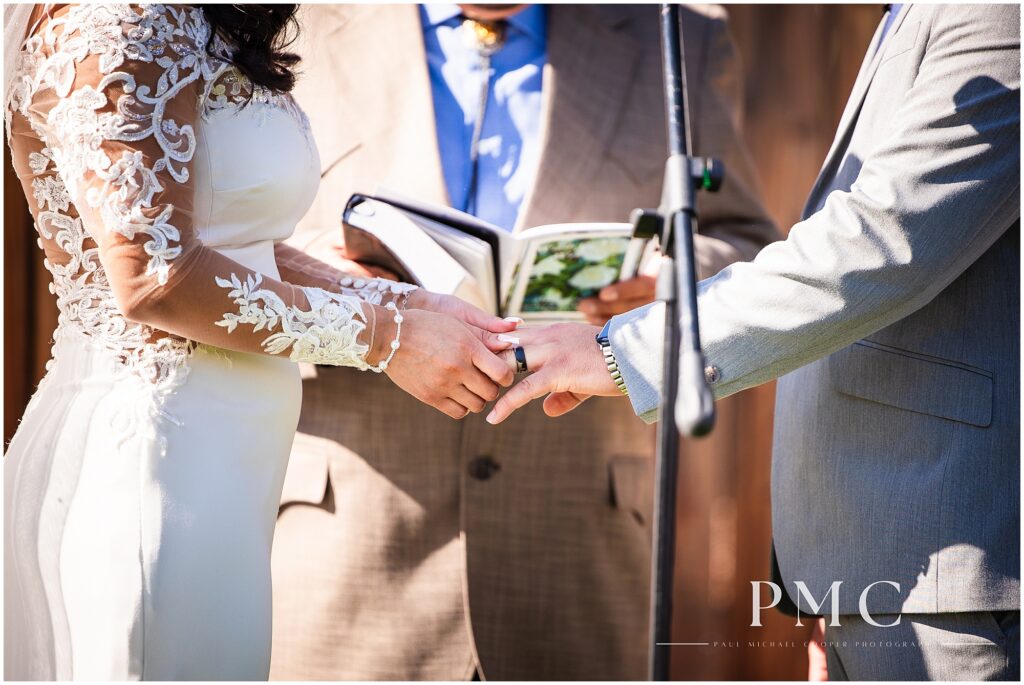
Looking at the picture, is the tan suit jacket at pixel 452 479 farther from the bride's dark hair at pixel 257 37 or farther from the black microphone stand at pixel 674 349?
the black microphone stand at pixel 674 349

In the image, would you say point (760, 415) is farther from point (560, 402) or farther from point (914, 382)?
point (914, 382)

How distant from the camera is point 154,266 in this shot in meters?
1.40

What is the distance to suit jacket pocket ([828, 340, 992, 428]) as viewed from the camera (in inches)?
58.5

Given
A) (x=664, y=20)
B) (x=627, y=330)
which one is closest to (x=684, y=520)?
(x=627, y=330)

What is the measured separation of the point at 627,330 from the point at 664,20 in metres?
0.57

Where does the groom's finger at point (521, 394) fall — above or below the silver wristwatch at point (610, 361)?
below

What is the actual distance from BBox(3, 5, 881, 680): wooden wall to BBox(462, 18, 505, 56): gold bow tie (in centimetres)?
157

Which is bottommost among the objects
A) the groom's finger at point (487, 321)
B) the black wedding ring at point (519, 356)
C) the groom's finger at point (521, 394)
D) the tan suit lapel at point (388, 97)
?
the groom's finger at point (521, 394)

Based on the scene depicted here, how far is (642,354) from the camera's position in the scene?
5.25 ft

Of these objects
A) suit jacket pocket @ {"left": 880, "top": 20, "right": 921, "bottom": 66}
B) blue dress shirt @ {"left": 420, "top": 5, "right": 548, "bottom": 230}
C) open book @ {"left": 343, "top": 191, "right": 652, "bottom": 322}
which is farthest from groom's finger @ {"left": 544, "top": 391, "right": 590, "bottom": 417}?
suit jacket pocket @ {"left": 880, "top": 20, "right": 921, "bottom": 66}

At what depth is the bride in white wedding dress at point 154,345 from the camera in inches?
54.9

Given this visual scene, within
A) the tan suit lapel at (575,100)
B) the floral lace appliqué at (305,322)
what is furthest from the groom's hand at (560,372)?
the tan suit lapel at (575,100)

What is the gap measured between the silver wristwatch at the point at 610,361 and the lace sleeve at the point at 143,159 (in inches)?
19.7

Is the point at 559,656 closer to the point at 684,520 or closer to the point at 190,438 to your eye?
the point at 190,438
